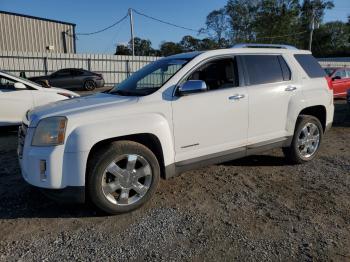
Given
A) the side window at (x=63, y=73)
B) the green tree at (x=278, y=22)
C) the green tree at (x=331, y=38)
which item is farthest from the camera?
the green tree at (x=331, y=38)

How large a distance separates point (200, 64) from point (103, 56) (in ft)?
71.2

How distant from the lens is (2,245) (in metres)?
3.07

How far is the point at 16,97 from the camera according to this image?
7.48m

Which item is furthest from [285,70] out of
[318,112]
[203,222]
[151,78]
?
[203,222]

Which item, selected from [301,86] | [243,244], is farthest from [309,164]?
[243,244]

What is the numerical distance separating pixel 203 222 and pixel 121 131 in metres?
1.28

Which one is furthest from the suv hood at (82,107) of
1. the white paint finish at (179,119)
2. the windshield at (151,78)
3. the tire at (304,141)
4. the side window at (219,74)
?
the tire at (304,141)

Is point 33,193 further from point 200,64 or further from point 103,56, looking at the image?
point 103,56

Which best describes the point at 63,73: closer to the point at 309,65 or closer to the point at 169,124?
the point at 309,65

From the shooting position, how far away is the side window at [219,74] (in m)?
4.37

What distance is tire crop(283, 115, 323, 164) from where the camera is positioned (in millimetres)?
5219

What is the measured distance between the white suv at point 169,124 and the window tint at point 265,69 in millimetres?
16

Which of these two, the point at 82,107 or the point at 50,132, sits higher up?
the point at 82,107

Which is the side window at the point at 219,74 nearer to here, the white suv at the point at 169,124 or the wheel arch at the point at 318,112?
the white suv at the point at 169,124
